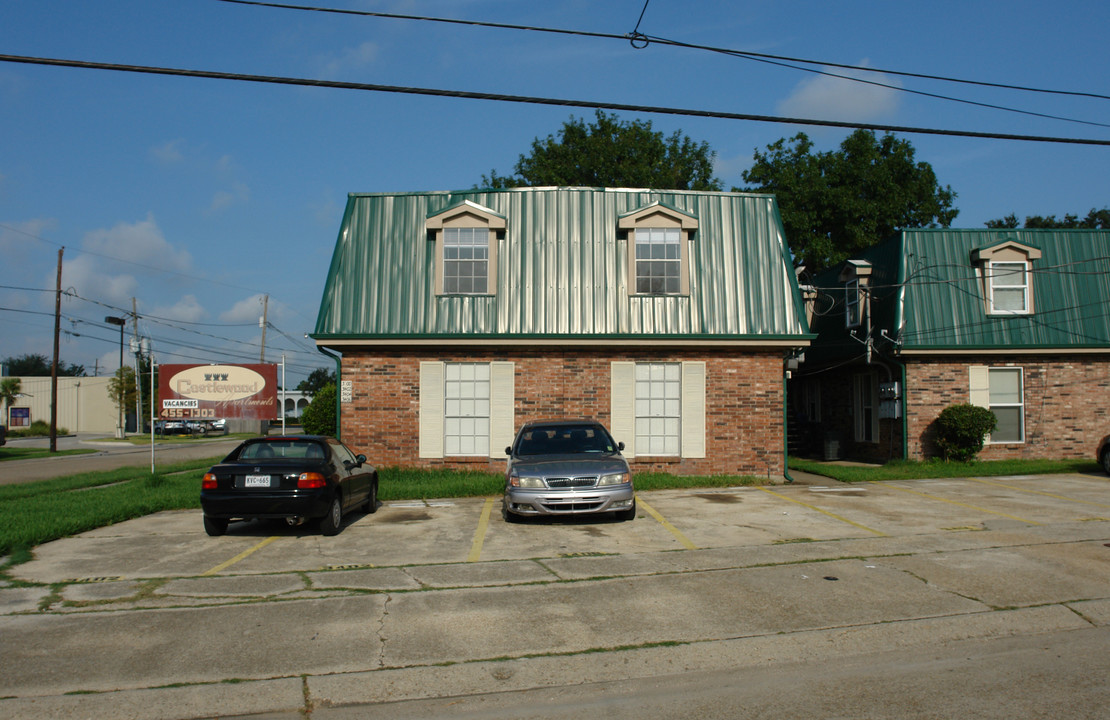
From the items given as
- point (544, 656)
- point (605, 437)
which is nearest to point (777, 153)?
point (605, 437)

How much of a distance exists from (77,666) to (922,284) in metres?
19.7

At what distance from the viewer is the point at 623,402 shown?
17297 millimetres

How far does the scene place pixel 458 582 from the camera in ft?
27.8

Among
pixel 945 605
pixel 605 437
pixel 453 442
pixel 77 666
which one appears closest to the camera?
pixel 77 666

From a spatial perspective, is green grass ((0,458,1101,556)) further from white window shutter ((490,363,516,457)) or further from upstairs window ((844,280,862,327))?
upstairs window ((844,280,862,327))

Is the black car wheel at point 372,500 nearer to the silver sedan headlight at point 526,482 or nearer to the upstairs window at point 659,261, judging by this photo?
the silver sedan headlight at point 526,482

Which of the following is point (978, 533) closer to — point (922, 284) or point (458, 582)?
point (458, 582)

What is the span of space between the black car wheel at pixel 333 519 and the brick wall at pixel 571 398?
225 inches

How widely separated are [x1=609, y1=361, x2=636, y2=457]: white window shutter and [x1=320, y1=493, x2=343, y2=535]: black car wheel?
23.7 ft

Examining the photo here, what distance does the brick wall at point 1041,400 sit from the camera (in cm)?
2006

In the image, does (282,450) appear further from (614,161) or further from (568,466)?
(614,161)

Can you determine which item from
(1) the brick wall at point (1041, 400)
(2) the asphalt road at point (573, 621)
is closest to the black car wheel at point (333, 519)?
(2) the asphalt road at point (573, 621)

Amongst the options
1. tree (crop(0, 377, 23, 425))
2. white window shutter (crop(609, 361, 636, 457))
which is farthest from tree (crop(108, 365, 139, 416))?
white window shutter (crop(609, 361, 636, 457))

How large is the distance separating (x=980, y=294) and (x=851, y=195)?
17691 mm
